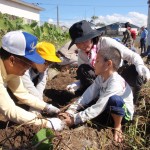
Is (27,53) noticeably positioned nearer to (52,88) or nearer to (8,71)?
(8,71)

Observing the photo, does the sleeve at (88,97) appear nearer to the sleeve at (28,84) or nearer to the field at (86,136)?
the field at (86,136)

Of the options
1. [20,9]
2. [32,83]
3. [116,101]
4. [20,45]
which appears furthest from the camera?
[20,9]

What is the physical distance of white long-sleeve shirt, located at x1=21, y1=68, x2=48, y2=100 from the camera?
2982 millimetres

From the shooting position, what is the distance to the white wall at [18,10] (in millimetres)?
24359

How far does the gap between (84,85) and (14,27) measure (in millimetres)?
8650

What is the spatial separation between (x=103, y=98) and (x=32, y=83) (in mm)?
913

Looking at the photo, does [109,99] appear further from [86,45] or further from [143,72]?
[86,45]

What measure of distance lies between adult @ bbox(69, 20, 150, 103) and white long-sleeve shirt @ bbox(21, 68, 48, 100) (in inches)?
18.6

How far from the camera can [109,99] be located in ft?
7.82

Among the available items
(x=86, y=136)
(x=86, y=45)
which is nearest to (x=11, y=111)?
(x=86, y=136)

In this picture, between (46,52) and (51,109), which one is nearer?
(51,109)

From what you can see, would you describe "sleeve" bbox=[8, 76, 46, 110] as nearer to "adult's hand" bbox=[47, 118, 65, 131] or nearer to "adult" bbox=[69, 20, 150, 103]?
"adult's hand" bbox=[47, 118, 65, 131]

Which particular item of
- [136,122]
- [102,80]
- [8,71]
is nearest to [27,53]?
[8,71]

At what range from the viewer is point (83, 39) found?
300 cm
